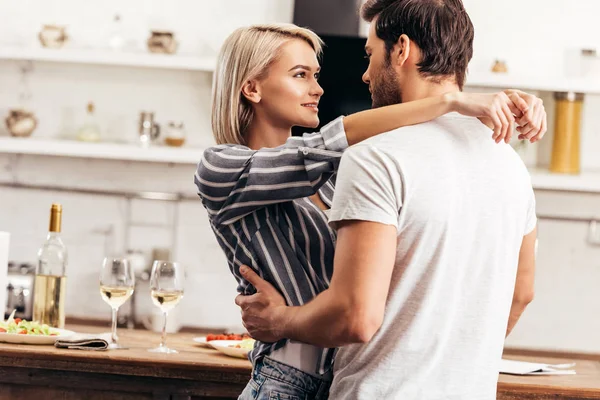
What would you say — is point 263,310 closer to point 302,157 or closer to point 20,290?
point 302,157

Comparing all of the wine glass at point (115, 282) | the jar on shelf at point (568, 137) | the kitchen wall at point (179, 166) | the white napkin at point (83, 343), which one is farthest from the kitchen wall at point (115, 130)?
the white napkin at point (83, 343)

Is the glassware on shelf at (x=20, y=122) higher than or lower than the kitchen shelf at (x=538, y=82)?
lower

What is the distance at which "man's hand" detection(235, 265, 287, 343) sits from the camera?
5.18ft

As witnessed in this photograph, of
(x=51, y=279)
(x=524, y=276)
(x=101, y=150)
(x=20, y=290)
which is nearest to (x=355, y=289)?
(x=524, y=276)

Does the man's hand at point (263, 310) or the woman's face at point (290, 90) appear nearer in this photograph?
the man's hand at point (263, 310)

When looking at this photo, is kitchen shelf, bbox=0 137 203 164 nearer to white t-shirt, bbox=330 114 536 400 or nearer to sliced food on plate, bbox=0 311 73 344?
sliced food on plate, bbox=0 311 73 344

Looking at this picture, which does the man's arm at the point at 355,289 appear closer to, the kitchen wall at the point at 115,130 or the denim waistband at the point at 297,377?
the denim waistband at the point at 297,377

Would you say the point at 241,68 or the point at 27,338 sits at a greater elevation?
the point at 241,68

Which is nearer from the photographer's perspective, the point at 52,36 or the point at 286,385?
the point at 286,385

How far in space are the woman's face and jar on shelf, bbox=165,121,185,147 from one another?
2608 millimetres

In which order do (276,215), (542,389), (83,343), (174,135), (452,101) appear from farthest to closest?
(174,135) < (83,343) < (542,389) < (276,215) < (452,101)

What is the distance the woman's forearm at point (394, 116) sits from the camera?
57.9 inches

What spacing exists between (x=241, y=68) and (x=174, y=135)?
2.62m

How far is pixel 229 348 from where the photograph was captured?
2.26 meters
